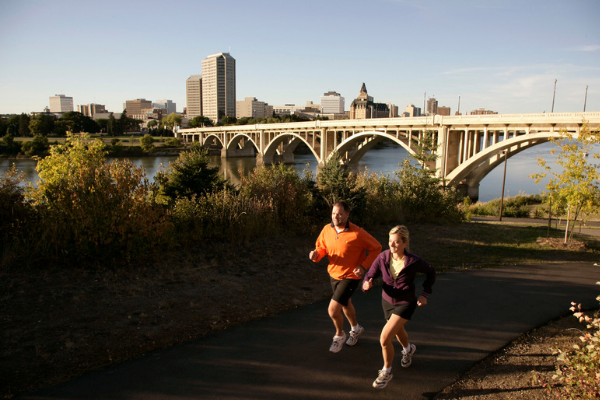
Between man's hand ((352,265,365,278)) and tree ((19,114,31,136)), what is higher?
tree ((19,114,31,136))

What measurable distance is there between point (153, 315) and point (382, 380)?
230 centimetres

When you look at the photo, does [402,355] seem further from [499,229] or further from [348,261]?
[499,229]

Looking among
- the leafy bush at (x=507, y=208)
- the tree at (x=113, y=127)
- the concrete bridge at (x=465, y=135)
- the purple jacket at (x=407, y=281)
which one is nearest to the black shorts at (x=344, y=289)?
the purple jacket at (x=407, y=281)

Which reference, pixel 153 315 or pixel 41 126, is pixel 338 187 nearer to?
pixel 153 315

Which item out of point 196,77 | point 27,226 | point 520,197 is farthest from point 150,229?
point 196,77

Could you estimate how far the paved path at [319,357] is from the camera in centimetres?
296

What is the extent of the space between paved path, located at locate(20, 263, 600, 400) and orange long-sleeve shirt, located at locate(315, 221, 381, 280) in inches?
29.1

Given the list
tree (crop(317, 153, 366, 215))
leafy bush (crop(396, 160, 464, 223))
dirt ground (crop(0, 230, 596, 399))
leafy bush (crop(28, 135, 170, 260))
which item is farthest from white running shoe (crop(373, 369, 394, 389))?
leafy bush (crop(396, 160, 464, 223))

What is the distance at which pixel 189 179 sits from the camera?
8.27m

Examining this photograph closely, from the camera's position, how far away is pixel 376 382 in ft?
9.95

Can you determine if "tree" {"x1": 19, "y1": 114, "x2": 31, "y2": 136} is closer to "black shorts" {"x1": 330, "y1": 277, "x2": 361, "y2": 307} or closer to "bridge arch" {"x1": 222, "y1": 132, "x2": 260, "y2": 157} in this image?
"bridge arch" {"x1": 222, "y1": 132, "x2": 260, "y2": 157}

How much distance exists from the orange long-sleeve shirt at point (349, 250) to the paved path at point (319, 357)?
0.74m

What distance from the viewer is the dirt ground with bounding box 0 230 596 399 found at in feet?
10.3

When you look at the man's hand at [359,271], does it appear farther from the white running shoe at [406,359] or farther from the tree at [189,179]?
the tree at [189,179]
